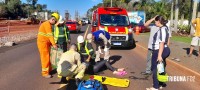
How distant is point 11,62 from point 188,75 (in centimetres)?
688

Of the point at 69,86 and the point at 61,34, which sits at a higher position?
the point at 61,34

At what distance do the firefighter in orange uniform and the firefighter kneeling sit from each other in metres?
1.23

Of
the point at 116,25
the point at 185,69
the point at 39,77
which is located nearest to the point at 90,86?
the point at 39,77

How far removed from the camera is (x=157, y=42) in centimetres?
786

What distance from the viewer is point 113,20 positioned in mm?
18234

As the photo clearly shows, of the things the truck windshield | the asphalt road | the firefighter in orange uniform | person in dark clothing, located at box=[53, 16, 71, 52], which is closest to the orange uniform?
the firefighter in orange uniform

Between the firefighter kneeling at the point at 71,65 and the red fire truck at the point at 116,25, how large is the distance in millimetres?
9581

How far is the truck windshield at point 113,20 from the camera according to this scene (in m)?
18.0

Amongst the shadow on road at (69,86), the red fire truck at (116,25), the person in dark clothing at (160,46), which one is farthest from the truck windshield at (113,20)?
the person in dark clothing at (160,46)

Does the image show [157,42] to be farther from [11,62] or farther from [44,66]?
[11,62]

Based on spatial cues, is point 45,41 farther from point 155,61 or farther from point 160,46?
point 160,46

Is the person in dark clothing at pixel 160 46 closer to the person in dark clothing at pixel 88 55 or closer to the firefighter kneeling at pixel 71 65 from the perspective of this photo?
the firefighter kneeling at pixel 71 65

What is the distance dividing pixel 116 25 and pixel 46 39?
921cm

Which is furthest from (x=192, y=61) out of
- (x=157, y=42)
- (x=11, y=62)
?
(x=11, y=62)
